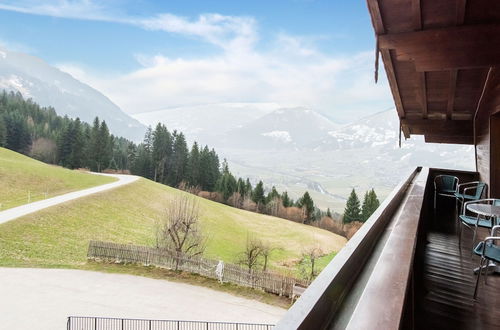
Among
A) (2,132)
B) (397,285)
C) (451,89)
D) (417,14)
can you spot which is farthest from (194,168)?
(397,285)

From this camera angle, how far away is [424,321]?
1.99 metres

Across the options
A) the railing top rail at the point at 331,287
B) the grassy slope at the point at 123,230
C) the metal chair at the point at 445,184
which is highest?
the metal chair at the point at 445,184

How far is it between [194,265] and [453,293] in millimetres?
15756

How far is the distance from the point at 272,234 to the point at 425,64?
89.0 ft

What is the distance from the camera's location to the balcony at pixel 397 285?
821 mm

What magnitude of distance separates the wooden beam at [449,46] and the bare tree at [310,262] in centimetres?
1733

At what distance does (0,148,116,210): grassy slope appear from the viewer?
24.6m

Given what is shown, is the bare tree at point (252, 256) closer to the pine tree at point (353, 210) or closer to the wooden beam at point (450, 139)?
the wooden beam at point (450, 139)

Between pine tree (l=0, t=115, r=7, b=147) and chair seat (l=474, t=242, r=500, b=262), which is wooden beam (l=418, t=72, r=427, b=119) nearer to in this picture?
chair seat (l=474, t=242, r=500, b=262)

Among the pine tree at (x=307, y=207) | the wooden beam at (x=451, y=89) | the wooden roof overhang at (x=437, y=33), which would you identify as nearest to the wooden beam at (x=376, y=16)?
the wooden roof overhang at (x=437, y=33)

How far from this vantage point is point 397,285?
1.00 metres

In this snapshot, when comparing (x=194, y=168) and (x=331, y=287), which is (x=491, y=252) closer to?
(x=331, y=287)

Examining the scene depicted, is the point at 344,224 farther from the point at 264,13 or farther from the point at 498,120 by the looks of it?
the point at 264,13

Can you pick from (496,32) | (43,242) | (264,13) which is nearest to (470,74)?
(496,32)
